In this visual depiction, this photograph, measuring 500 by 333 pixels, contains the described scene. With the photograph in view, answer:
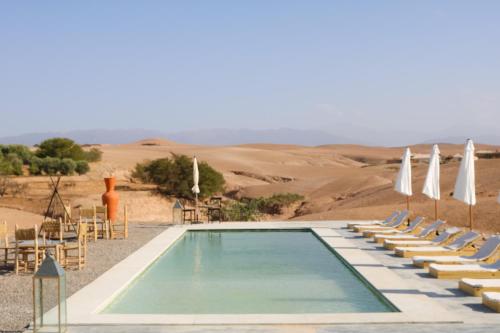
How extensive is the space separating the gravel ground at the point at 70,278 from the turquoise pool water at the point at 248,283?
0.81m

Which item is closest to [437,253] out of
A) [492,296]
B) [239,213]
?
[492,296]

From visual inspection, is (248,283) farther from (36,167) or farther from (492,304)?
(36,167)

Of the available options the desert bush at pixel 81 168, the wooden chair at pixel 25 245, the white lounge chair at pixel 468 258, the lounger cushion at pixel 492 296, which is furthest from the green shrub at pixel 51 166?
the lounger cushion at pixel 492 296

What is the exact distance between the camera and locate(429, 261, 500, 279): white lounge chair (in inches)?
426

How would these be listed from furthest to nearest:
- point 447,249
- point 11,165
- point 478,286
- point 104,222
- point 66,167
A: point 66,167, point 11,165, point 104,222, point 447,249, point 478,286

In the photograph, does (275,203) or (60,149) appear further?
(60,149)

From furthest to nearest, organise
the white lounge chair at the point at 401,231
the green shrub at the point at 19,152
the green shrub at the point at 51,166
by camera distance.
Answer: the green shrub at the point at 19,152, the green shrub at the point at 51,166, the white lounge chair at the point at 401,231

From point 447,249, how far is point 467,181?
164cm

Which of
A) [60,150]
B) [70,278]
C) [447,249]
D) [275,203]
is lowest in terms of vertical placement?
[275,203]

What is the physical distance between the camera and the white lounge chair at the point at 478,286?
31.3 ft

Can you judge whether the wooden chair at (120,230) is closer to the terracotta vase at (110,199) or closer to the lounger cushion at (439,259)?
the terracotta vase at (110,199)

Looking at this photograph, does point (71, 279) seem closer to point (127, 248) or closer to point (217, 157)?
point (127, 248)

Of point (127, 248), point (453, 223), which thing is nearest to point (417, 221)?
point (453, 223)

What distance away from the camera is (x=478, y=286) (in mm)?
9570
